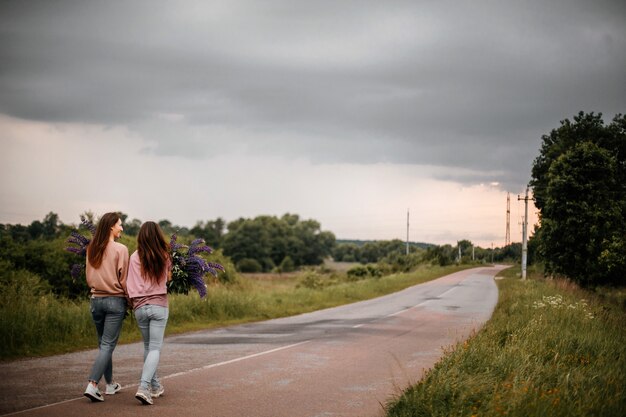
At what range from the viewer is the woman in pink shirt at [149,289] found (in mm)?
7203

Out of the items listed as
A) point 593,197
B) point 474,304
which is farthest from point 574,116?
point 474,304

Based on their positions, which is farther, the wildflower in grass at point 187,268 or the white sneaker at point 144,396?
the wildflower in grass at point 187,268

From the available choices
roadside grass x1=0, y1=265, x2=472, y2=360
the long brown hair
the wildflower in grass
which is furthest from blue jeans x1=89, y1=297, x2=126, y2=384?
roadside grass x1=0, y1=265, x2=472, y2=360

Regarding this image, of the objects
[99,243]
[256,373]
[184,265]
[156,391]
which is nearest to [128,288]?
[99,243]

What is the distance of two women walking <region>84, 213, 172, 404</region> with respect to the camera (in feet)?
23.7

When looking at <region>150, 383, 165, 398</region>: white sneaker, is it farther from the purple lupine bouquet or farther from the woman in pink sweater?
the purple lupine bouquet

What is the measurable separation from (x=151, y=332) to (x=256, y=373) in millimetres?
2935

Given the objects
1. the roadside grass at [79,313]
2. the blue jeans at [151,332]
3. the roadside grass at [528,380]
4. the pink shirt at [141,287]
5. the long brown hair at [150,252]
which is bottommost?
the roadside grass at [79,313]

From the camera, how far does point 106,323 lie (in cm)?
733

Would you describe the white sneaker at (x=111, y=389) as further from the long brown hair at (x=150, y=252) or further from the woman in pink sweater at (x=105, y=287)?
the long brown hair at (x=150, y=252)

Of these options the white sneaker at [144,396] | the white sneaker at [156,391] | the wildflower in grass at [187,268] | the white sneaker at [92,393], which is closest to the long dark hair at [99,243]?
the wildflower in grass at [187,268]

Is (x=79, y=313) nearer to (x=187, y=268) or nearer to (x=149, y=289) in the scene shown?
(x=187, y=268)

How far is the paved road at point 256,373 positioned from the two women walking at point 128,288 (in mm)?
529

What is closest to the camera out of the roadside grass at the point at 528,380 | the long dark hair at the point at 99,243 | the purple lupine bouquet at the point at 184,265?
the roadside grass at the point at 528,380
